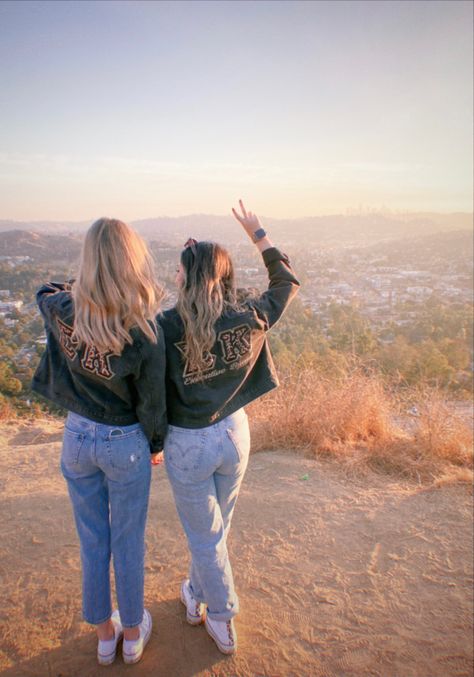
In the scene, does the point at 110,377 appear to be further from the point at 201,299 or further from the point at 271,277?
the point at 271,277

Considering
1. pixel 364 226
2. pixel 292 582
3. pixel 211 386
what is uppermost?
pixel 364 226

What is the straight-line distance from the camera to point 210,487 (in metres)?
1.81

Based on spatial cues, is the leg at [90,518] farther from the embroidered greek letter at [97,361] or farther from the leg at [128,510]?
the embroidered greek letter at [97,361]

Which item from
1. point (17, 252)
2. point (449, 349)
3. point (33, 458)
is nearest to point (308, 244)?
point (449, 349)

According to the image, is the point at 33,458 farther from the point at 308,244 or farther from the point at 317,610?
the point at 308,244

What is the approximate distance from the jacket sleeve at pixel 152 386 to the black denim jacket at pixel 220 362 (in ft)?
0.25

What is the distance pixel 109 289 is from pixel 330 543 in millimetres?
2630

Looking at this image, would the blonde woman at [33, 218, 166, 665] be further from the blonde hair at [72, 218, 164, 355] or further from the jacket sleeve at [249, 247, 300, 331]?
the jacket sleeve at [249, 247, 300, 331]

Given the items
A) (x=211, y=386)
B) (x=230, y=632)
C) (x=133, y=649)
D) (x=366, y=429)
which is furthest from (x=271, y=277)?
(x=366, y=429)

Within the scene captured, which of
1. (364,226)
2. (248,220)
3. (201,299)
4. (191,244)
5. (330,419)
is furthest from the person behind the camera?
(364,226)

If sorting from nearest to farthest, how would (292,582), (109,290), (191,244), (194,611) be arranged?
(109,290) → (191,244) → (194,611) → (292,582)

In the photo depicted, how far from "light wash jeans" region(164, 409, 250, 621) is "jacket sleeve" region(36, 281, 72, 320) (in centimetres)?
74

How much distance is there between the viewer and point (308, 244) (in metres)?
33.6

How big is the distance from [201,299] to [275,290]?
44 centimetres
